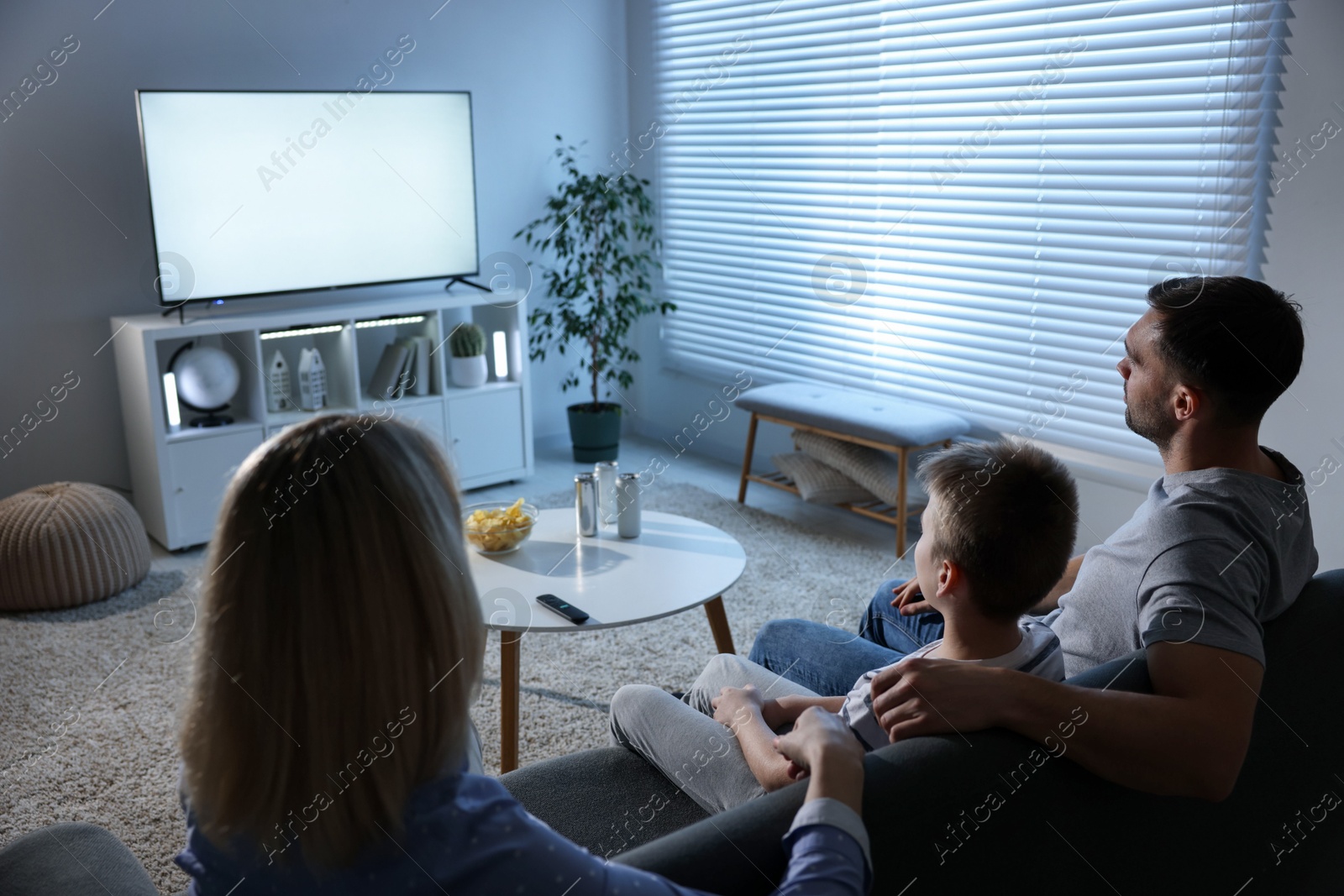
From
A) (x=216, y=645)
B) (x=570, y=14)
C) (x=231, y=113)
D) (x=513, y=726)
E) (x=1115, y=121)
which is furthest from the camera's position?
(x=570, y=14)

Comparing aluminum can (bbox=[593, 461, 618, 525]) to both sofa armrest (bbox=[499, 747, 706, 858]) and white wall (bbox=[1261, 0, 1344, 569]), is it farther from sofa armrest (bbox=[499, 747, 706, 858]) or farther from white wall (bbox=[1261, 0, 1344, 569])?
white wall (bbox=[1261, 0, 1344, 569])

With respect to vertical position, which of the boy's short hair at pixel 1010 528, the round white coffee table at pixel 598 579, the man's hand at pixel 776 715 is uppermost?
the boy's short hair at pixel 1010 528

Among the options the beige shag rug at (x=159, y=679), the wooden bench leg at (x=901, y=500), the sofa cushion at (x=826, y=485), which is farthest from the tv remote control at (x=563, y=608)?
the sofa cushion at (x=826, y=485)

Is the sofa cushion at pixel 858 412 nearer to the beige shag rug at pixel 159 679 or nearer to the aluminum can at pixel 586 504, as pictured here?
the beige shag rug at pixel 159 679

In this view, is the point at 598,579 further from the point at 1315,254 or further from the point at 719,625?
the point at 1315,254

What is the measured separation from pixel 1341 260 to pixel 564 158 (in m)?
3.21

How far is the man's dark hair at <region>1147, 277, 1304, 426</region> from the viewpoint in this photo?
140cm

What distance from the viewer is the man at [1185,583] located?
1118 mm

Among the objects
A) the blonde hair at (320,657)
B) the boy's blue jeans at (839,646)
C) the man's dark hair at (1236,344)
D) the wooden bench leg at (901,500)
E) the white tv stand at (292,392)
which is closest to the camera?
the blonde hair at (320,657)

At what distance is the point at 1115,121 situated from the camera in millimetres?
3189

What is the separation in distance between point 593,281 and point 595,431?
27.5 inches

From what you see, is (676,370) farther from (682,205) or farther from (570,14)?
(570,14)

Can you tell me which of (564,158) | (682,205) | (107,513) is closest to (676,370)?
(682,205)

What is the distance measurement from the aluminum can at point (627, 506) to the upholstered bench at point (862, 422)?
1.21 metres
